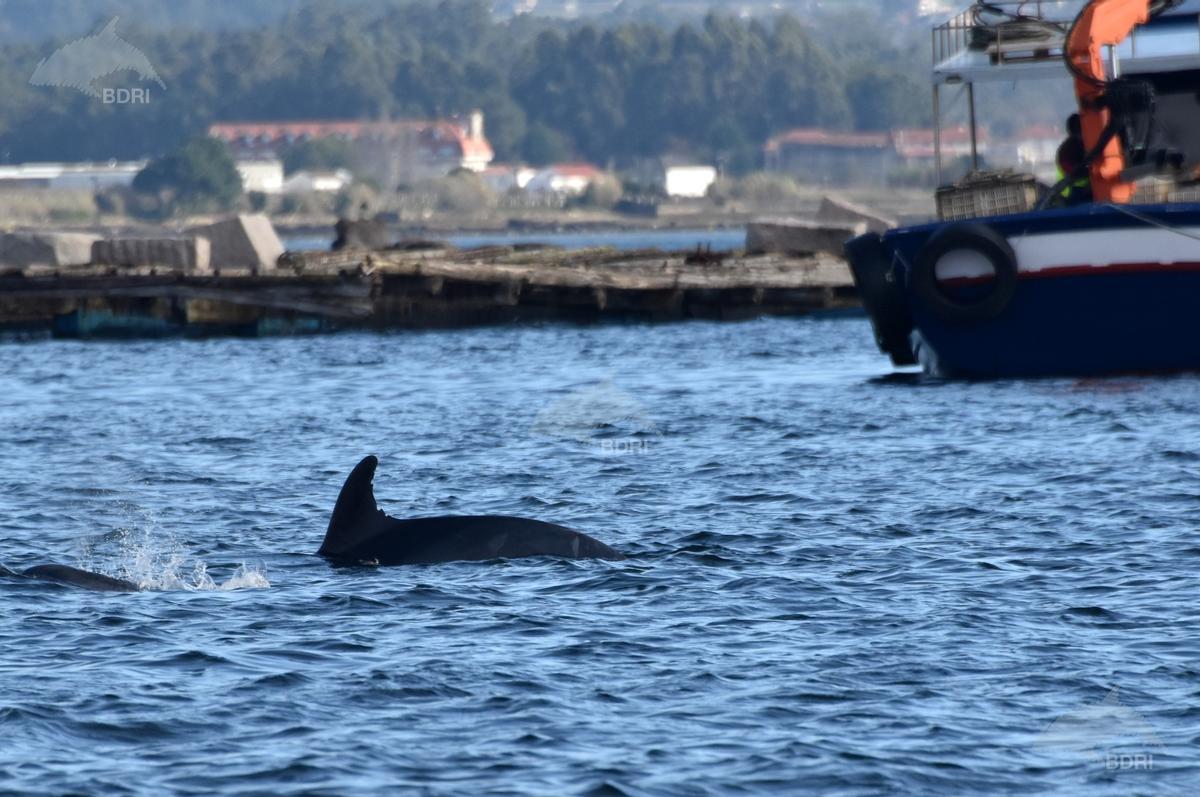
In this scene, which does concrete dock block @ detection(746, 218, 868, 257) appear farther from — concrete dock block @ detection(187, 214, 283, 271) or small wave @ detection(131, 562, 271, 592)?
small wave @ detection(131, 562, 271, 592)

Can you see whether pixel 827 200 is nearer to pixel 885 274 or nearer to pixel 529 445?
pixel 885 274

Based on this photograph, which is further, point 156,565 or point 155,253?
point 155,253

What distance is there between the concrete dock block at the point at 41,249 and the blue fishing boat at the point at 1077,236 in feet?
95.0

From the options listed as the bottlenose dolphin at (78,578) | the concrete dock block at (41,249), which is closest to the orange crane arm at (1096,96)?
the bottlenose dolphin at (78,578)

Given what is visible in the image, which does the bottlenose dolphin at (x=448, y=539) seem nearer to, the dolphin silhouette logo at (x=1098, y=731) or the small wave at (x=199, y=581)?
the small wave at (x=199, y=581)

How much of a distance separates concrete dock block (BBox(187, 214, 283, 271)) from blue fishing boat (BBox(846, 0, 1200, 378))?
2207 centimetres

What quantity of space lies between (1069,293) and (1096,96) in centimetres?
305

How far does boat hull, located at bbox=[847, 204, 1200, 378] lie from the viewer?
1013 inches

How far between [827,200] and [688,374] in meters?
28.5

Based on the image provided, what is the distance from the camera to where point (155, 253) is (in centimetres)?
4722

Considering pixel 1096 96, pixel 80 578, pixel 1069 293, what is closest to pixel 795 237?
pixel 1096 96

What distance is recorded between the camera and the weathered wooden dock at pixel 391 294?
40.8 meters

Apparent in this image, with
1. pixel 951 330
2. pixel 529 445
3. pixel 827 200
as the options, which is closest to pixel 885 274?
pixel 951 330

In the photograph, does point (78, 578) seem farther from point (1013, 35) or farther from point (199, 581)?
point (1013, 35)
